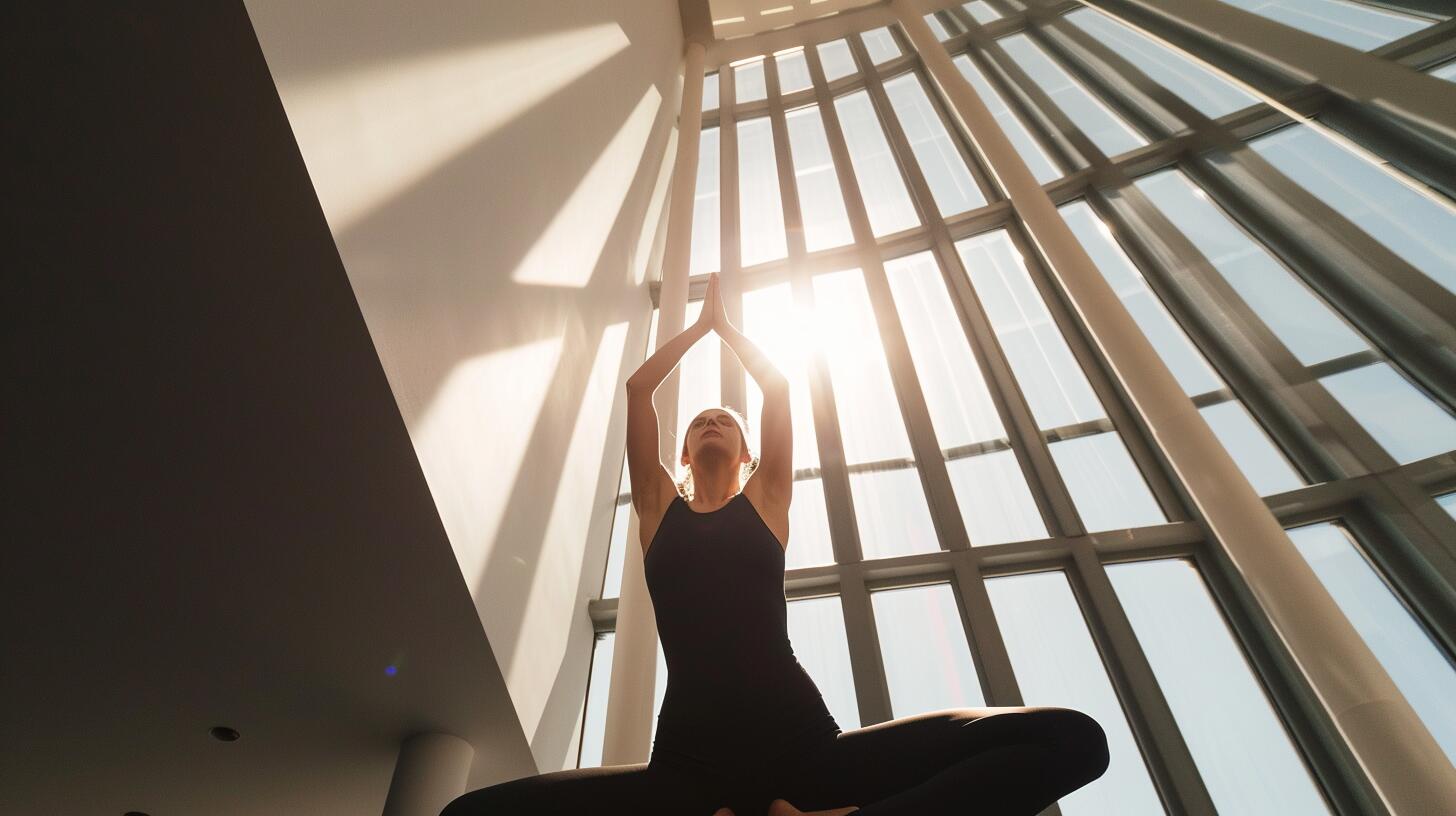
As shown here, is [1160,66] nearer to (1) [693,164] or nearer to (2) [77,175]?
(1) [693,164]

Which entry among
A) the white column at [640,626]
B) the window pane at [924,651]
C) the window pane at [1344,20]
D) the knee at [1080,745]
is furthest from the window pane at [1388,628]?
the window pane at [1344,20]

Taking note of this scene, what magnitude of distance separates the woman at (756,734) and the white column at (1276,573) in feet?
5.38

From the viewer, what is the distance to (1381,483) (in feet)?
10.6

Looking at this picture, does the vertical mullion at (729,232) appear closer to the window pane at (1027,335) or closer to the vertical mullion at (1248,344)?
the window pane at (1027,335)

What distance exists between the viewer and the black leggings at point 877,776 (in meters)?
1.19

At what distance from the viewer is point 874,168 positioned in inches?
264

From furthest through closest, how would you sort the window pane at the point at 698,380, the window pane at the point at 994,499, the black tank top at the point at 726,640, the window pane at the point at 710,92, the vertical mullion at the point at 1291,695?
the window pane at the point at 710,92 → the window pane at the point at 698,380 → the window pane at the point at 994,499 → the vertical mullion at the point at 1291,695 → the black tank top at the point at 726,640

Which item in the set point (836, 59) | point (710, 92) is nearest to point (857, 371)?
point (836, 59)

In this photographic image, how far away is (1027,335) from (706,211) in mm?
3437

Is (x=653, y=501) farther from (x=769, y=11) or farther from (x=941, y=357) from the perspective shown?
(x=769, y=11)

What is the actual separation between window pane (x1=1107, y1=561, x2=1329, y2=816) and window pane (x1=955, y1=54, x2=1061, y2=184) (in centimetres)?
326

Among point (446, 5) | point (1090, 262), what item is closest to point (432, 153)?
point (446, 5)

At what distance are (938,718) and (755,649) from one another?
443 mm

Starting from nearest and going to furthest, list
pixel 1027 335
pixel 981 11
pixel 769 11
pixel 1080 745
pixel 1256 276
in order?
1. pixel 1080 745
2. pixel 1256 276
3. pixel 1027 335
4. pixel 981 11
5. pixel 769 11
